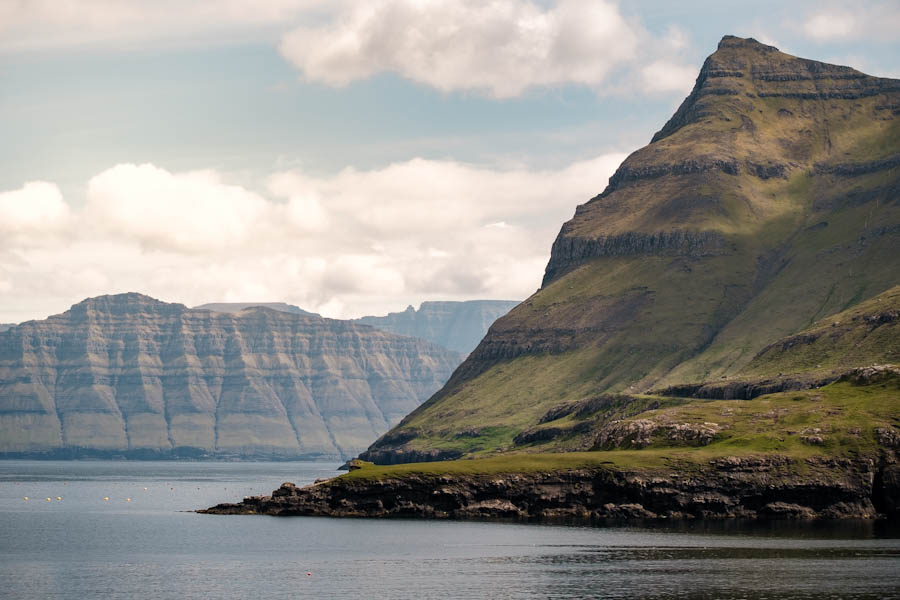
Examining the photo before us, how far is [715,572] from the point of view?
18125 cm

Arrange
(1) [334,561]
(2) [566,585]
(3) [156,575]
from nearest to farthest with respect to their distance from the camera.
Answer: (2) [566,585]
(3) [156,575]
(1) [334,561]

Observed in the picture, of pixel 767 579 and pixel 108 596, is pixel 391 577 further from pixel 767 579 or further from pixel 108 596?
pixel 767 579

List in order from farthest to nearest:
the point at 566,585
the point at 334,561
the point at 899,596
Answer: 1. the point at 334,561
2. the point at 566,585
3. the point at 899,596

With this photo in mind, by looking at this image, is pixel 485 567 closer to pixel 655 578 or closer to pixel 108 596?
pixel 655 578

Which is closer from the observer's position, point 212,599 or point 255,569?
point 212,599

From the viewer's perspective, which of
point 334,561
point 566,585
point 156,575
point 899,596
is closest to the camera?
point 899,596

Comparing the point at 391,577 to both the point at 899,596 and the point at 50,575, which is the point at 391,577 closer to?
the point at 50,575

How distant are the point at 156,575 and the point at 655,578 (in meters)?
69.8

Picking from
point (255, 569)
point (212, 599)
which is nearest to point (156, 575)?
point (255, 569)

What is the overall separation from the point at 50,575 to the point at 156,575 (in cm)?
1568

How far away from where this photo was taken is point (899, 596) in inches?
6122

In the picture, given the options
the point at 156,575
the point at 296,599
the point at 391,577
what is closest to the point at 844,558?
the point at 391,577

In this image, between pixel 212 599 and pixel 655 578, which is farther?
pixel 655 578

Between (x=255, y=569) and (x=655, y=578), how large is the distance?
188 ft
